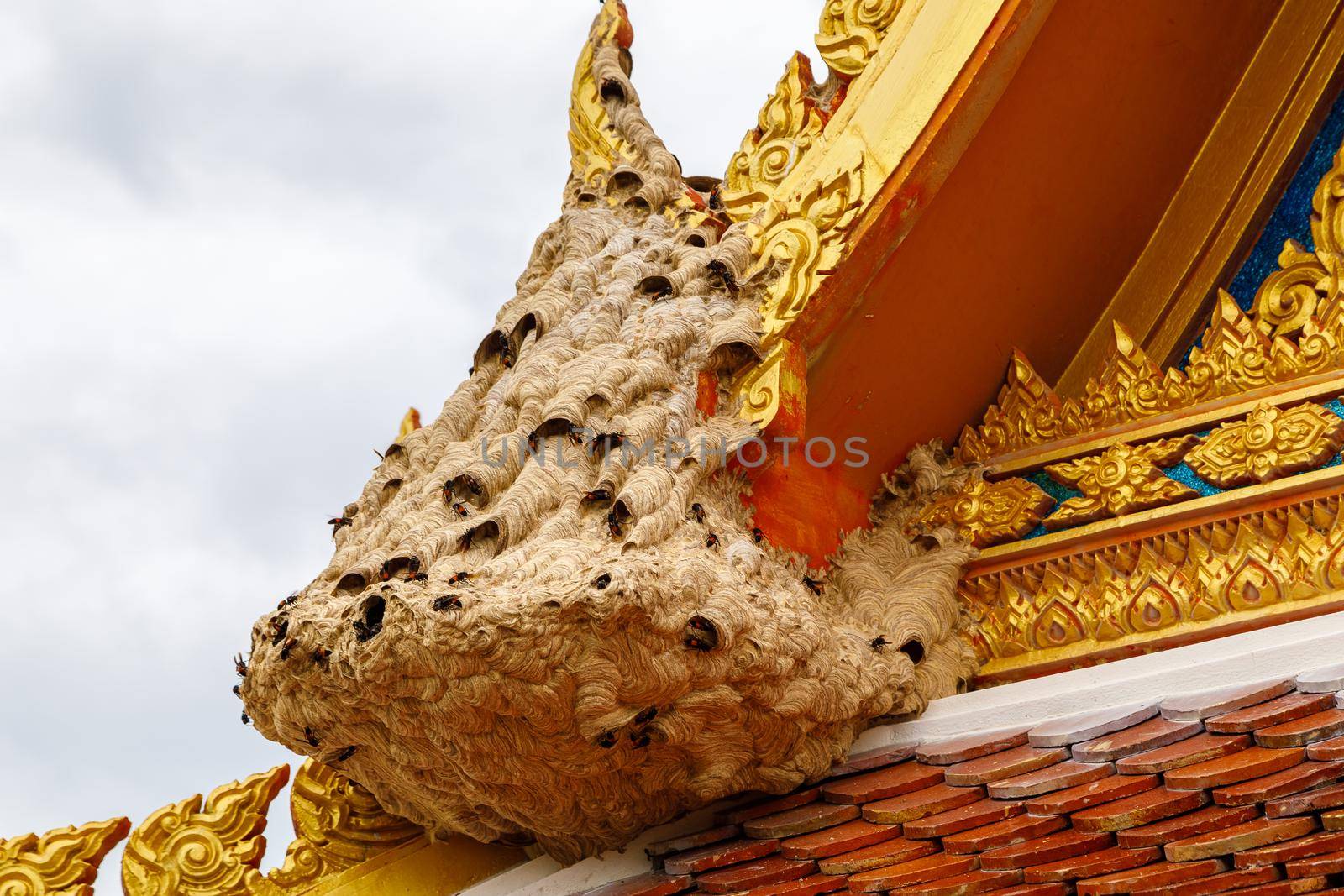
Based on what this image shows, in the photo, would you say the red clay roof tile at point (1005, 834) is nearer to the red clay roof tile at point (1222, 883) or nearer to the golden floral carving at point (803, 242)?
the red clay roof tile at point (1222, 883)

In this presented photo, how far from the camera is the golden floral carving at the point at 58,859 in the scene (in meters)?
3.72

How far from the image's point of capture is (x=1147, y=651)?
11.3 ft

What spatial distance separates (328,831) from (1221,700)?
1.81m

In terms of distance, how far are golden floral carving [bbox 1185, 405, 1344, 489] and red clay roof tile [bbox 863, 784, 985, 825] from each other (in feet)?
3.00

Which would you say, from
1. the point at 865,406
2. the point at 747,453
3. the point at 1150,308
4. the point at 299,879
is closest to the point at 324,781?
the point at 299,879

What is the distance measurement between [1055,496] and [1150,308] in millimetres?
623

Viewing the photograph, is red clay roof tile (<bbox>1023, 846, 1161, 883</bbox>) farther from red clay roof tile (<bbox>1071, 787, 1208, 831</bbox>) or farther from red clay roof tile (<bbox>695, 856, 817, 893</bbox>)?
red clay roof tile (<bbox>695, 856, 817, 893</bbox>)

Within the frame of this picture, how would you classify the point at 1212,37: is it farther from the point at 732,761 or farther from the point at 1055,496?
the point at 732,761

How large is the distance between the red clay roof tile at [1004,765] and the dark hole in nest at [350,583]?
1.12m

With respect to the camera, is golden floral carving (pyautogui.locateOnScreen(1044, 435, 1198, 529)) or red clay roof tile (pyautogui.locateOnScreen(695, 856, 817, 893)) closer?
red clay roof tile (pyautogui.locateOnScreen(695, 856, 817, 893))

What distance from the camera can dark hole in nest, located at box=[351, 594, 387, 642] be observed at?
2814 mm

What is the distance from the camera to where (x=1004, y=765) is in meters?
3.14

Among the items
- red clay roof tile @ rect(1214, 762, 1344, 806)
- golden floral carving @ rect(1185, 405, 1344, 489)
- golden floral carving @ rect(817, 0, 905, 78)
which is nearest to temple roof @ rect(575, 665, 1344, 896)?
red clay roof tile @ rect(1214, 762, 1344, 806)

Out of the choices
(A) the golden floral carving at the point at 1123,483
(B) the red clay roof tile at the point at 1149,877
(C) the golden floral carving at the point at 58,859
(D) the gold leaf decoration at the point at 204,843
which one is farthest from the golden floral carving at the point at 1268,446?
(C) the golden floral carving at the point at 58,859
